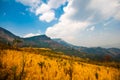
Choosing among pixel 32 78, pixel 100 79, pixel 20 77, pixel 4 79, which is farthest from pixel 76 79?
A: pixel 4 79

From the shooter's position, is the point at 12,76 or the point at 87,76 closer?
the point at 12,76

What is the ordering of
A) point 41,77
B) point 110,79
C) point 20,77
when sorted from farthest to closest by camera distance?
point 110,79
point 41,77
point 20,77

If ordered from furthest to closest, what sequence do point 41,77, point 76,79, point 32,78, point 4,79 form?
point 76,79, point 41,77, point 32,78, point 4,79

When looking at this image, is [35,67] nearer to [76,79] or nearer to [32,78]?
[32,78]

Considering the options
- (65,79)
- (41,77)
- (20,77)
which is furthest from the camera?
(65,79)

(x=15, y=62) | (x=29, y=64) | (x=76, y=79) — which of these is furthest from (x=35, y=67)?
(x=76, y=79)

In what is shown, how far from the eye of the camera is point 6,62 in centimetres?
1149

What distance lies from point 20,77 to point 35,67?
406 cm

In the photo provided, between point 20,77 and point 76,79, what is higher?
point 20,77

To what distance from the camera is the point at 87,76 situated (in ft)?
43.1

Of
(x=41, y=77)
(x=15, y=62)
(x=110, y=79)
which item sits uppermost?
(x=15, y=62)

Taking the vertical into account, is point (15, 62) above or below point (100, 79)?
above

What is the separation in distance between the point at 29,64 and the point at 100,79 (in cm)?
665

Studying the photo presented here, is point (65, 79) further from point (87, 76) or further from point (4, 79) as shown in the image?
point (4, 79)
